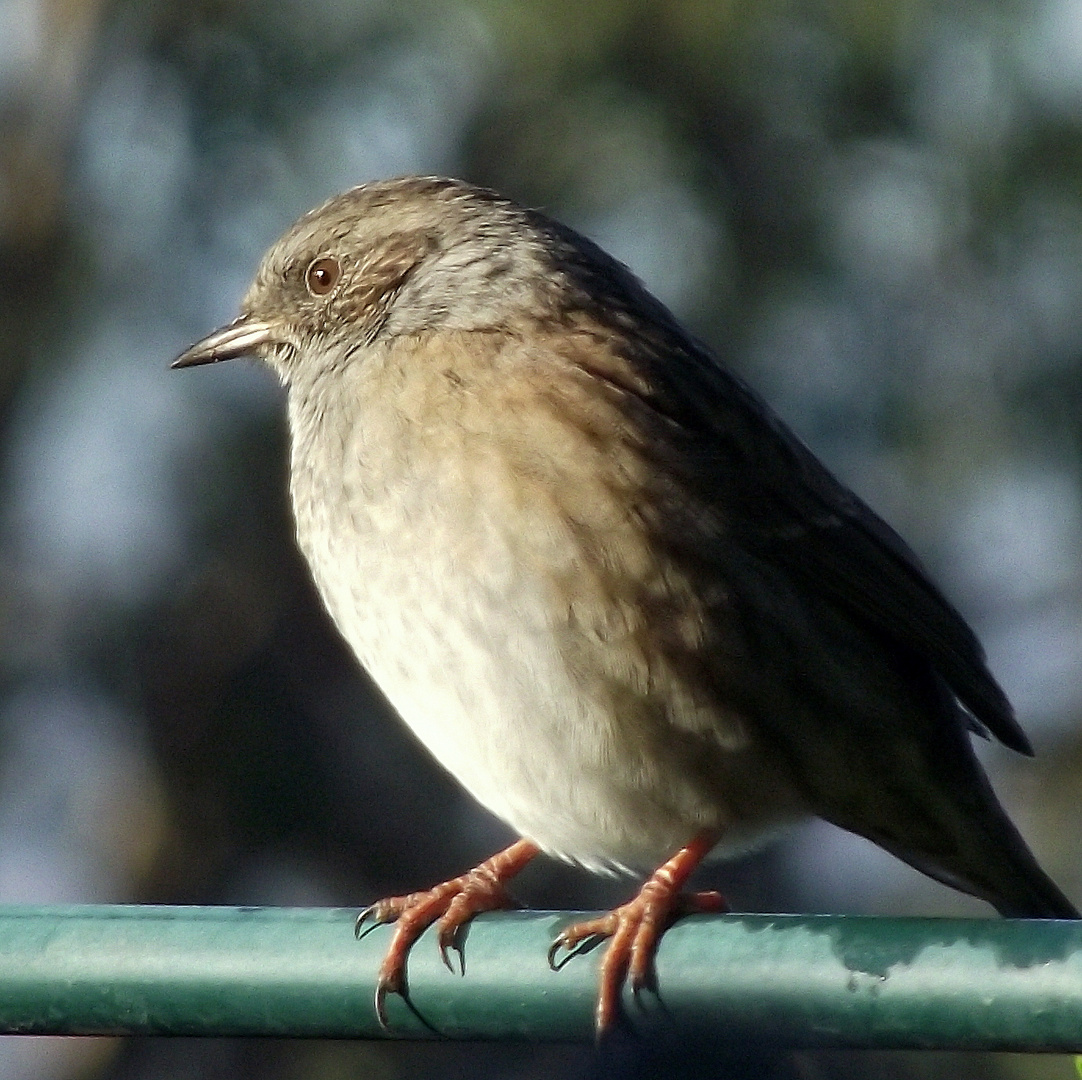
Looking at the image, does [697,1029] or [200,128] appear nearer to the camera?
[697,1029]

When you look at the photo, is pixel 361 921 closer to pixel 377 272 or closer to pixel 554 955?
pixel 554 955

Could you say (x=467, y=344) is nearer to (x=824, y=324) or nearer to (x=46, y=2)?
(x=824, y=324)

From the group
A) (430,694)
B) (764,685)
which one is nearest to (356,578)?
(430,694)

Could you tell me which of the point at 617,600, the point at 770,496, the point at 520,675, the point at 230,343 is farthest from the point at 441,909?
the point at 230,343

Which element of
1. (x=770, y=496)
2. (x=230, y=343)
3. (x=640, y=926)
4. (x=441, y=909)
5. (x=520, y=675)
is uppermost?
(x=230, y=343)

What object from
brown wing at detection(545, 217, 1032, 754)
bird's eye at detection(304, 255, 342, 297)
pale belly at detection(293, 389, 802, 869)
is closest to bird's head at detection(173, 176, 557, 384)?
bird's eye at detection(304, 255, 342, 297)

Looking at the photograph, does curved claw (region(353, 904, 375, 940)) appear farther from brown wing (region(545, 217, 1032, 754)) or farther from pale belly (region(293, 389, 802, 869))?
brown wing (region(545, 217, 1032, 754))
